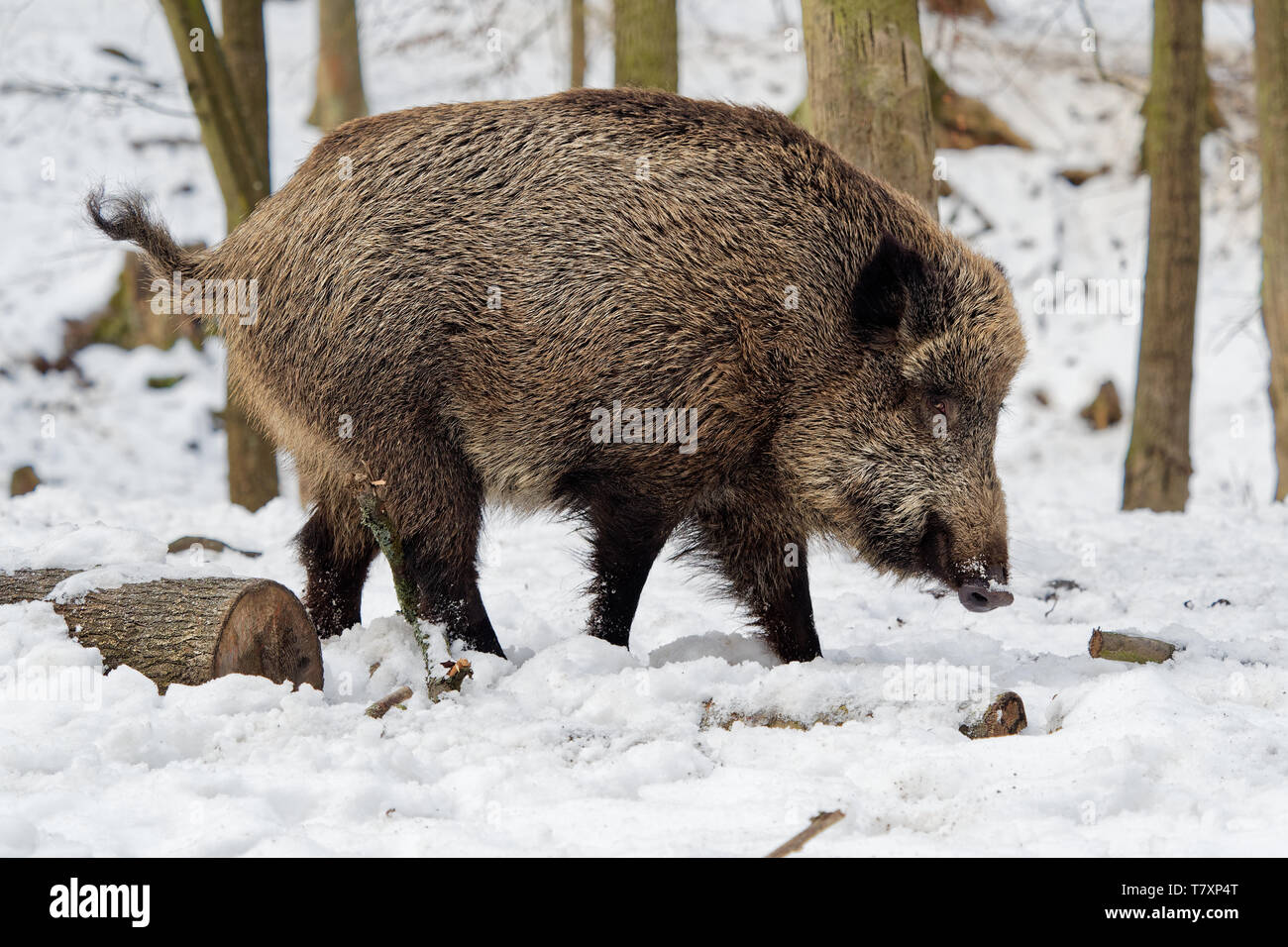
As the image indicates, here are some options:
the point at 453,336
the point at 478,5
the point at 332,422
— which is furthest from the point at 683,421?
the point at 478,5

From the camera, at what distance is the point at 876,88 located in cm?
593

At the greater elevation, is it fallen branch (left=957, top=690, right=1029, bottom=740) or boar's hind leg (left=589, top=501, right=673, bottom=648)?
boar's hind leg (left=589, top=501, right=673, bottom=648)

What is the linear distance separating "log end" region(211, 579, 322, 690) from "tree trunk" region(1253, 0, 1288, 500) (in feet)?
23.2

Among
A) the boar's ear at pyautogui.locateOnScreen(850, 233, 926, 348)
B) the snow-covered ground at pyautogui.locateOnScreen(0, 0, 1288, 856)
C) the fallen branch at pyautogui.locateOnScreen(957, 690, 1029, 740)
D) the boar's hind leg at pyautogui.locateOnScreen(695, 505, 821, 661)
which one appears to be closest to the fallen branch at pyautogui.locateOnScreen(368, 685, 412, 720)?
the snow-covered ground at pyautogui.locateOnScreen(0, 0, 1288, 856)

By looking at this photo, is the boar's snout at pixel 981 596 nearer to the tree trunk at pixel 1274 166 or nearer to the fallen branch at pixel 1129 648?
the fallen branch at pixel 1129 648

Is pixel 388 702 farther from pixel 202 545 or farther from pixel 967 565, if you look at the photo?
pixel 202 545

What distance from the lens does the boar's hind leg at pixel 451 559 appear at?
4.38 metres

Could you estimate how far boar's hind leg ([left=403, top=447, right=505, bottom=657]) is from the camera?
4375 mm

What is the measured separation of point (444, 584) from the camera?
4.41 meters

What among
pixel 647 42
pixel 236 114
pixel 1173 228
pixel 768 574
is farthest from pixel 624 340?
pixel 1173 228

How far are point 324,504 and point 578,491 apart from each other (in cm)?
106

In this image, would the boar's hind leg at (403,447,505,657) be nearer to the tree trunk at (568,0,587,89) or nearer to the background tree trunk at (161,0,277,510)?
the background tree trunk at (161,0,277,510)

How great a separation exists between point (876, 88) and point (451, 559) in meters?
3.06

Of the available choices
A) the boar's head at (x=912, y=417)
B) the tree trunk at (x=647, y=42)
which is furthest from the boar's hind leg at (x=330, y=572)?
the tree trunk at (x=647, y=42)
